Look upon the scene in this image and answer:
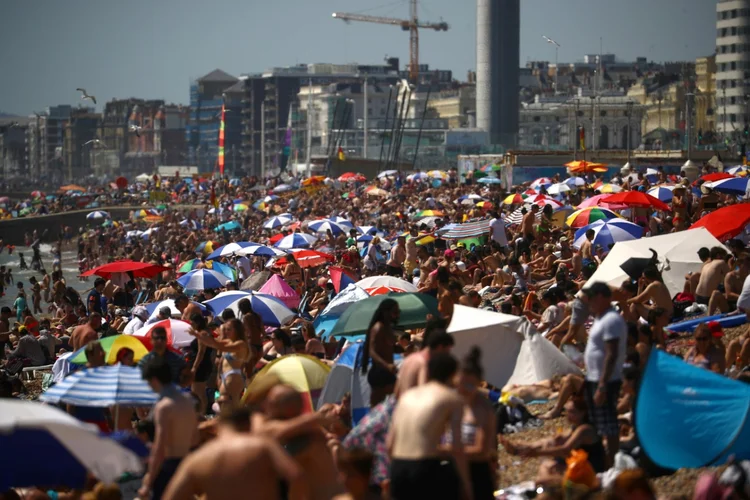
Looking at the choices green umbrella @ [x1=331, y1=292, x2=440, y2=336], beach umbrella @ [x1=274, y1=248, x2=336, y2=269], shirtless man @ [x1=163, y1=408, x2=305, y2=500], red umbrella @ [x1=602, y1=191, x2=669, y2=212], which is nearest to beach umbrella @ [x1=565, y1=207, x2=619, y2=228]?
red umbrella @ [x1=602, y1=191, x2=669, y2=212]

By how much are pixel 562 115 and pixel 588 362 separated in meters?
A: 95.2

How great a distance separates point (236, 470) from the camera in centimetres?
519

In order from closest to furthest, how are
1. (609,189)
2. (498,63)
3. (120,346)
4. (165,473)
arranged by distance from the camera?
(165,473)
(120,346)
(609,189)
(498,63)

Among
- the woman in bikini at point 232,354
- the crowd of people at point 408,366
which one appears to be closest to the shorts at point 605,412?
the crowd of people at point 408,366

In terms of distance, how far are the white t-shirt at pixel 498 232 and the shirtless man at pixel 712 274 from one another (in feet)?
23.2

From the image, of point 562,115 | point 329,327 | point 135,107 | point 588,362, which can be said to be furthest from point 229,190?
point 135,107

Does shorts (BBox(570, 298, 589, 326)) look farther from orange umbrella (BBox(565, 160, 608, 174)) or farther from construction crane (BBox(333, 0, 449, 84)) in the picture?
construction crane (BBox(333, 0, 449, 84))

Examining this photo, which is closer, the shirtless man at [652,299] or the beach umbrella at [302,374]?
the beach umbrella at [302,374]

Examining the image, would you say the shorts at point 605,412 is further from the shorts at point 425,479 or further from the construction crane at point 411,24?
the construction crane at point 411,24

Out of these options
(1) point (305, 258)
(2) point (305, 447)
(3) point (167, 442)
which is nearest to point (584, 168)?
(1) point (305, 258)

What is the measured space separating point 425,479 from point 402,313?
15.3ft

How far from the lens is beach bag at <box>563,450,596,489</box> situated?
731 cm

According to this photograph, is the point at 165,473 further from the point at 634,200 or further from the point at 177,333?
the point at 634,200

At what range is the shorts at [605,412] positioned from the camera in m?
7.86
